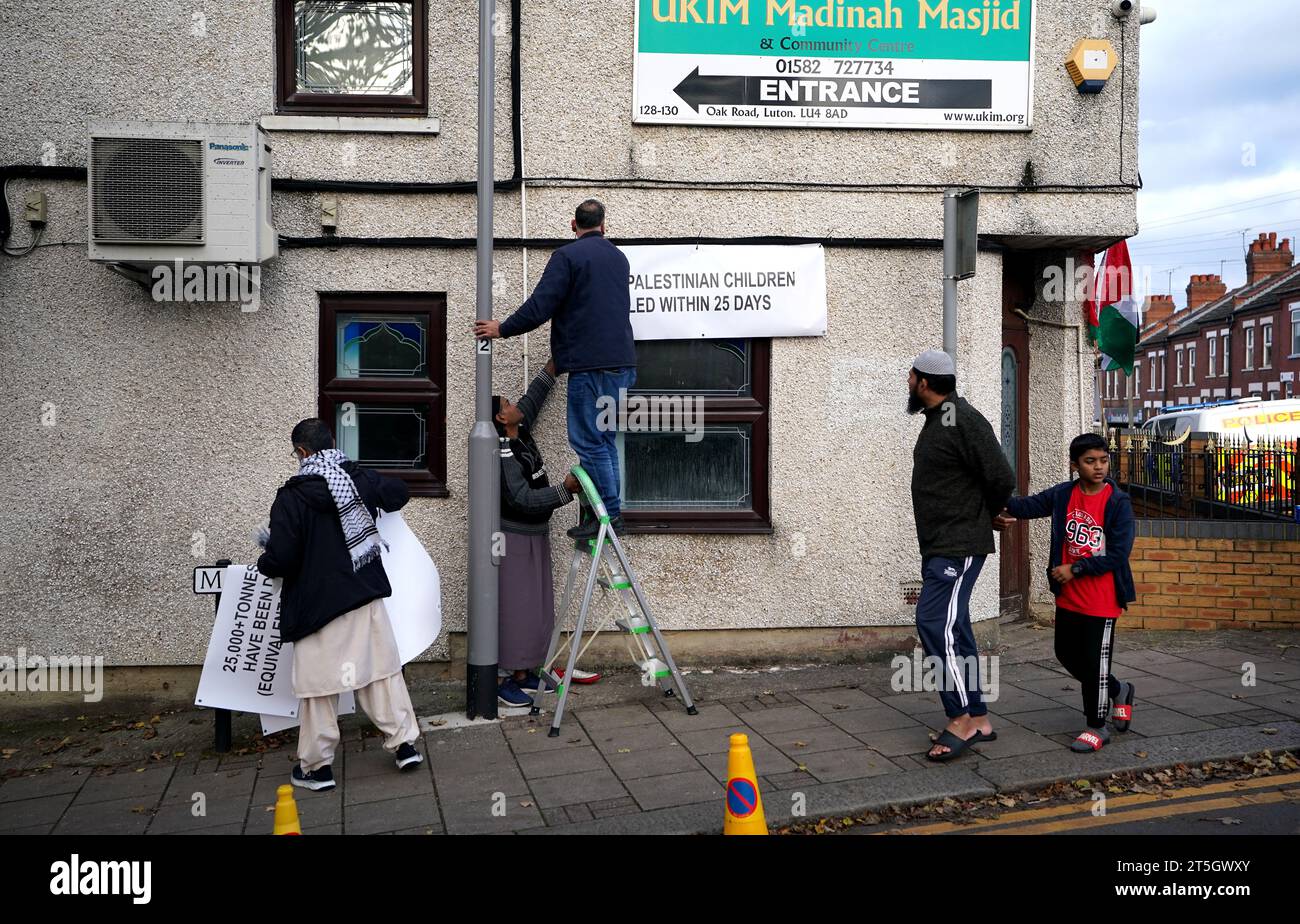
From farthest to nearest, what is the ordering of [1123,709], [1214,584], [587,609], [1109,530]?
[1214,584], [587,609], [1123,709], [1109,530]

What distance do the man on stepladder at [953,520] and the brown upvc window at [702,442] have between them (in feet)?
6.29

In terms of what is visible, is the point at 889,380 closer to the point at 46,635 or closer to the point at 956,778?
the point at 956,778

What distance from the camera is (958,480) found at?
5676mm

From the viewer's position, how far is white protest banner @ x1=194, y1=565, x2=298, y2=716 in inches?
240

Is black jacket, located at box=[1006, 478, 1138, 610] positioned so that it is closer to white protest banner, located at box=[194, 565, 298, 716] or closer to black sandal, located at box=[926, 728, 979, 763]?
black sandal, located at box=[926, 728, 979, 763]

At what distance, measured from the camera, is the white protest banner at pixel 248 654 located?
609 centimetres

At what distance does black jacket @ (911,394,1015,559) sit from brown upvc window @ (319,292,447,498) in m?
3.28

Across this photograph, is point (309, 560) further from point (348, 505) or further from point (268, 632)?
point (268, 632)

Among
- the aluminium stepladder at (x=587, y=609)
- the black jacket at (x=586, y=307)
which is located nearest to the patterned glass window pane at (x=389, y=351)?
the black jacket at (x=586, y=307)

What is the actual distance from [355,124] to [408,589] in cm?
322

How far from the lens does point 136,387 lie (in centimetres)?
709

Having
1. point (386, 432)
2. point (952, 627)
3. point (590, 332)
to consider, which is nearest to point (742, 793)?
point (952, 627)

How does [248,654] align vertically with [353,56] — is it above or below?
below
